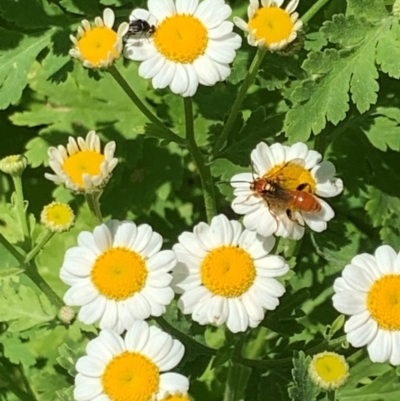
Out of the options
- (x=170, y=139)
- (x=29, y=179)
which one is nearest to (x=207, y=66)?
(x=170, y=139)

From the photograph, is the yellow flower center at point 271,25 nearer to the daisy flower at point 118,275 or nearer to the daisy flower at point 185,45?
the daisy flower at point 185,45

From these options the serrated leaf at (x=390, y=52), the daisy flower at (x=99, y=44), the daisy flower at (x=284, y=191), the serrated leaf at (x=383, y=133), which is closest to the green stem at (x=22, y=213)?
the daisy flower at (x=99, y=44)

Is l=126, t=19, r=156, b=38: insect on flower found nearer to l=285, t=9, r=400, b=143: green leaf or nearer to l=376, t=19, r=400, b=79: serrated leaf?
l=285, t=9, r=400, b=143: green leaf

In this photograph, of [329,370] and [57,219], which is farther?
[57,219]

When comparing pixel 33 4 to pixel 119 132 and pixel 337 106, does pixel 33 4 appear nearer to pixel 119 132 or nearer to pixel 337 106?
pixel 119 132

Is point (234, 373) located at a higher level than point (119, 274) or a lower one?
lower

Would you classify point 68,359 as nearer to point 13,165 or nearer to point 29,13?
point 13,165

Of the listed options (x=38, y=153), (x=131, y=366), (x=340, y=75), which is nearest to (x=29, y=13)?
(x=38, y=153)
